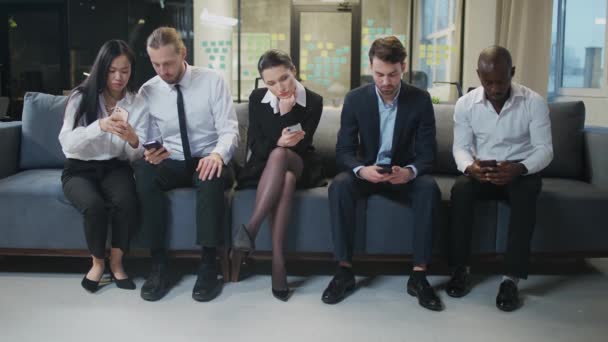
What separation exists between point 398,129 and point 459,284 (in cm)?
70

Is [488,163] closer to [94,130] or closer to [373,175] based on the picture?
[373,175]

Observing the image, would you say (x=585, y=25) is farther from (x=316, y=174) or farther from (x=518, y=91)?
(x=316, y=174)

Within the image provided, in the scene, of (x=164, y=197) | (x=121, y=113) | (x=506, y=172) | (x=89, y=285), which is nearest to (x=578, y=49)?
(x=506, y=172)

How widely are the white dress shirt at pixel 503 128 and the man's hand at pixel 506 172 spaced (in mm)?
121

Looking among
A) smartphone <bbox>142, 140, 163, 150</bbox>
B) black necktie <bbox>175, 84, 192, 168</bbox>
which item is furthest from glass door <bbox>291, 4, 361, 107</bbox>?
smartphone <bbox>142, 140, 163, 150</bbox>

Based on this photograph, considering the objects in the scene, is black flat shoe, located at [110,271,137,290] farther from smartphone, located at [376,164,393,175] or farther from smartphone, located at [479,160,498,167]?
smartphone, located at [479,160,498,167]

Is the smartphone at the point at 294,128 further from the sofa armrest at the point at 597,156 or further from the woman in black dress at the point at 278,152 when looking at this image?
the sofa armrest at the point at 597,156

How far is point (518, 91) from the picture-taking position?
2.54 metres

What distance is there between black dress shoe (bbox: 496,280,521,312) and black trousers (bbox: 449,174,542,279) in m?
0.06

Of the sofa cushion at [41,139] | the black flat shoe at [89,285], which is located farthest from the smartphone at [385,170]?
the sofa cushion at [41,139]

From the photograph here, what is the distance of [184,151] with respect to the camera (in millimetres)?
2527

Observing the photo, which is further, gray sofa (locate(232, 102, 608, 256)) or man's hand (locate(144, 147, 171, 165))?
gray sofa (locate(232, 102, 608, 256))

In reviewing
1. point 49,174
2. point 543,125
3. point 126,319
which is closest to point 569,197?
point 543,125

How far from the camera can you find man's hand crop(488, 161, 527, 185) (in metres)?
2.34
